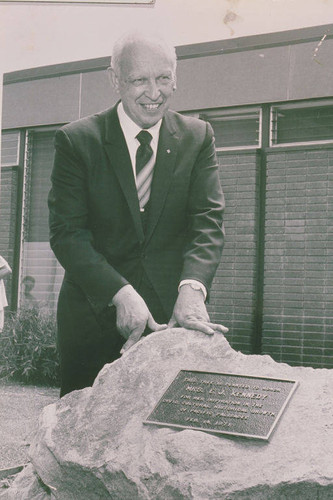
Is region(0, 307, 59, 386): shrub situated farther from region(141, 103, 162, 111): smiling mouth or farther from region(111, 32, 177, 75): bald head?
A: region(111, 32, 177, 75): bald head

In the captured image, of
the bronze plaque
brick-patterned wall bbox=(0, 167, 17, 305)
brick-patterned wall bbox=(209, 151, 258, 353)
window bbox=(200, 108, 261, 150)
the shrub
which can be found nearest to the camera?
the bronze plaque

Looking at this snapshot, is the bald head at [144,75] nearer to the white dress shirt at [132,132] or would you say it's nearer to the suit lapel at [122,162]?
the white dress shirt at [132,132]

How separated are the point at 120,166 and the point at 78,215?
1.16ft

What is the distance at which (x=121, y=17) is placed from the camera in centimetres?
418

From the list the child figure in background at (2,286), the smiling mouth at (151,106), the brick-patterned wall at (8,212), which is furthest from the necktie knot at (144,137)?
the child figure in background at (2,286)

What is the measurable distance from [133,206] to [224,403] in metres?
1.17

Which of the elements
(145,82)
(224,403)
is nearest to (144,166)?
(145,82)

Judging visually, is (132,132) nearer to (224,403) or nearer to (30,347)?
(224,403)

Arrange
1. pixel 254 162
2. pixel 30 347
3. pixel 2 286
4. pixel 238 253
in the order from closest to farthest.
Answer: pixel 30 347 → pixel 2 286 → pixel 254 162 → pixel 238 253

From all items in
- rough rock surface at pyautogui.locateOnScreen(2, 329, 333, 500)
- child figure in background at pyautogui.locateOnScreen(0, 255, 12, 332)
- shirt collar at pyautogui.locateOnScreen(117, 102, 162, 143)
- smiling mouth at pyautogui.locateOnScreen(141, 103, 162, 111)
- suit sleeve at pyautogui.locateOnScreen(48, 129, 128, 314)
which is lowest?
rough rock surface at pyautogui.locateOnScreen(2, 329, 333, 500)

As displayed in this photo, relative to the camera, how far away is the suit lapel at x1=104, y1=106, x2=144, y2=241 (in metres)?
3.35

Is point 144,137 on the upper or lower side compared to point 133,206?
upper

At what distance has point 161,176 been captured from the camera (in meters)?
3.39

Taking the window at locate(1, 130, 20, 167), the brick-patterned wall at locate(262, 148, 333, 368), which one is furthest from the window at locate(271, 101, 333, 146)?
the window at locate(1, 130, 20, 167)
